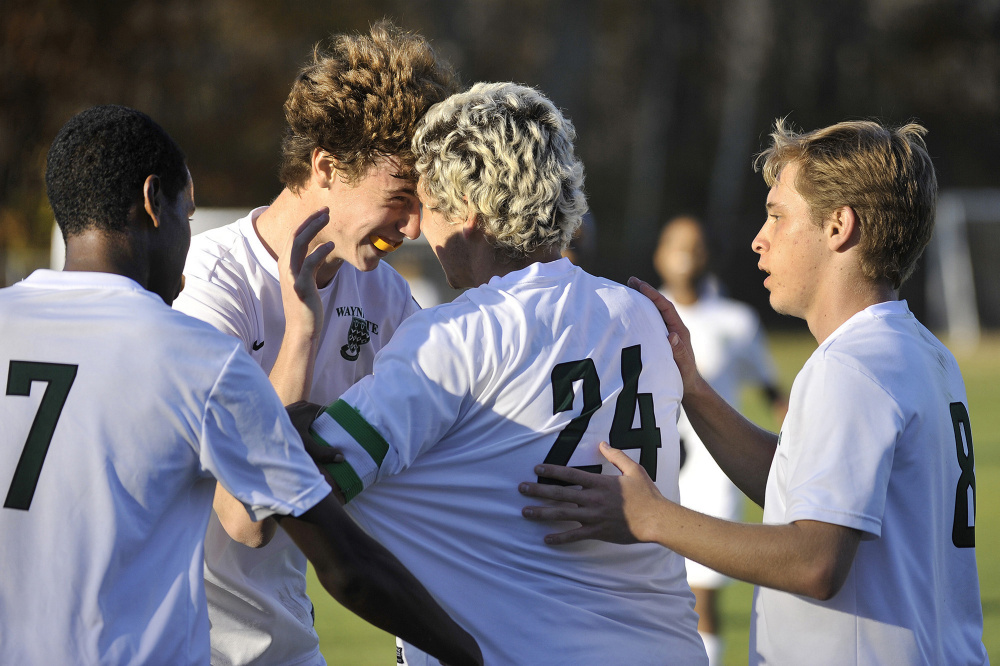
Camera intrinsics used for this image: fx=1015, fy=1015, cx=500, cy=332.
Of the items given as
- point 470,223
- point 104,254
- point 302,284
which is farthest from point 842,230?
point 104,254

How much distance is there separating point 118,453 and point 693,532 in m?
1.26

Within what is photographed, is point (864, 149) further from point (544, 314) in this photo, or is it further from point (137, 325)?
point (137, 325)

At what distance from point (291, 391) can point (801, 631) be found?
143cm

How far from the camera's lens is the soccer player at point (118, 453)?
197cm

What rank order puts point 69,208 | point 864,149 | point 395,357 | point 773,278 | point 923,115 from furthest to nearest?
point 923,115 → point 773,278 → point 864,149 → point 395,357 → point 69,208

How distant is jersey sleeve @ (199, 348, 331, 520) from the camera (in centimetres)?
202

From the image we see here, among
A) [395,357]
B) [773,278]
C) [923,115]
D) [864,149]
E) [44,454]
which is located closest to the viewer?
[44,454]

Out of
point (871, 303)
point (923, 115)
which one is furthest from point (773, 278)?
point (923, 115)

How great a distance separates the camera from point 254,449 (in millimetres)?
2062

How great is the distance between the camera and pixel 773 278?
2705 mm

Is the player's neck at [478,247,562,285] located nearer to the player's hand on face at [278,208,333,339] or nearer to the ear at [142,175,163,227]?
the player's hand on face at [278,208,333,339]

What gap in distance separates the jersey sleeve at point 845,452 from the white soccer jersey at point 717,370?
12.4ft

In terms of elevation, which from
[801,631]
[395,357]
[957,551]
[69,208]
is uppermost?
[69,208]

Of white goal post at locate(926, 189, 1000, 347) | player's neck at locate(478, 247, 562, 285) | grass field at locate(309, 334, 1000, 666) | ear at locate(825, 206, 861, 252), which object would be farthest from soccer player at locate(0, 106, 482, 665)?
white goal post at locate(926, 189, 1000, 347)
